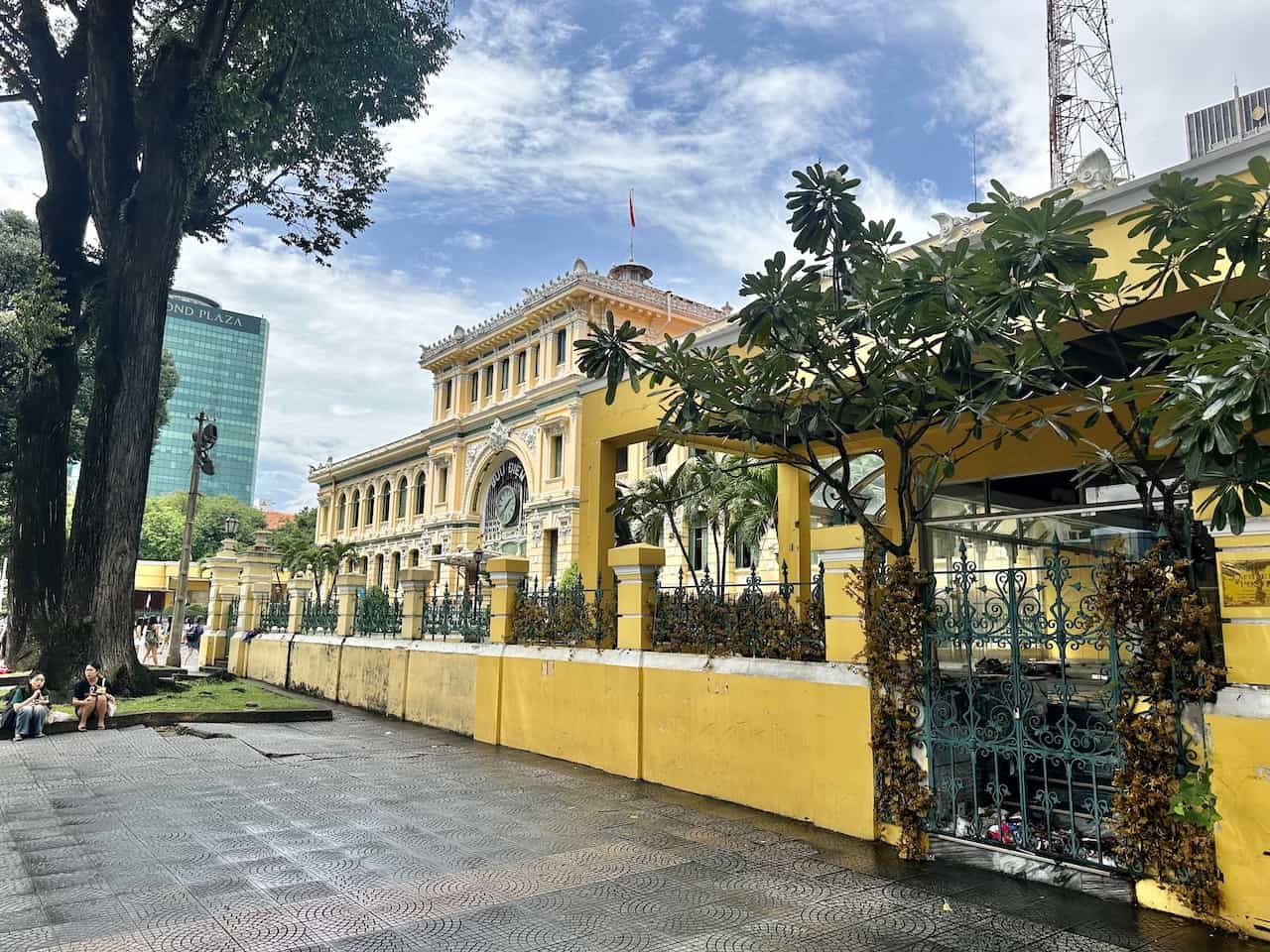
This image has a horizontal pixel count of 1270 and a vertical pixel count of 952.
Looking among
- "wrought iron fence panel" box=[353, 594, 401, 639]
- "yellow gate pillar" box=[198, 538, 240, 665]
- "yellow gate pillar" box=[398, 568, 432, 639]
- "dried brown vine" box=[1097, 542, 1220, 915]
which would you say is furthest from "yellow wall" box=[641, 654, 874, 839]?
"yellow gate pillar" box=[198, 538, 240, 665]

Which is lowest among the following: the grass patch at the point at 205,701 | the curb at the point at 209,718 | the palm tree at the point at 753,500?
the curb at the point at 209,718

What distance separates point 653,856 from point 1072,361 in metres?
6.17

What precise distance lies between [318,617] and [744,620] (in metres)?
13.0

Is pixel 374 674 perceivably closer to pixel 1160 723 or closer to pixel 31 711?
pixel 31 711

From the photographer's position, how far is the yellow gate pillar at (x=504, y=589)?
11469mm

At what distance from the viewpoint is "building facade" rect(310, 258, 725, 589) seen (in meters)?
37.2

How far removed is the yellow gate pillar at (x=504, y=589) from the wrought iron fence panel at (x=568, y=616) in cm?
8

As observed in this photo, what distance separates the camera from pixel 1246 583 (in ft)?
15.6

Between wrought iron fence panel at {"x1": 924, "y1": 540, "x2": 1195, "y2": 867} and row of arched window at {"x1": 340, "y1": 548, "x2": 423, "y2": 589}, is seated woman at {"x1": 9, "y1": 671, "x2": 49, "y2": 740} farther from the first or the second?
row of arched window at {"x1": 340, "y1": 548, "x2": 423, "y2": 589}


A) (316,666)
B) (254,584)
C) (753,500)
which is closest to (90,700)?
(316,666)

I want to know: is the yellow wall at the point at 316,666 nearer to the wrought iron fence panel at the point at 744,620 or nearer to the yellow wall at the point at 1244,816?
the wrought iron fence panel at the point at 744,620

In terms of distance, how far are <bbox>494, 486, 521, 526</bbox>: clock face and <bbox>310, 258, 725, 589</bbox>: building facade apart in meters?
0.07

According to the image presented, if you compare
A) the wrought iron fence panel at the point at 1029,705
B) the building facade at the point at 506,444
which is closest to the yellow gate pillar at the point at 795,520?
the wrought iron fence panel at the point at 1029,705

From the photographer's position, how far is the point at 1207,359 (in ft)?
13.7
